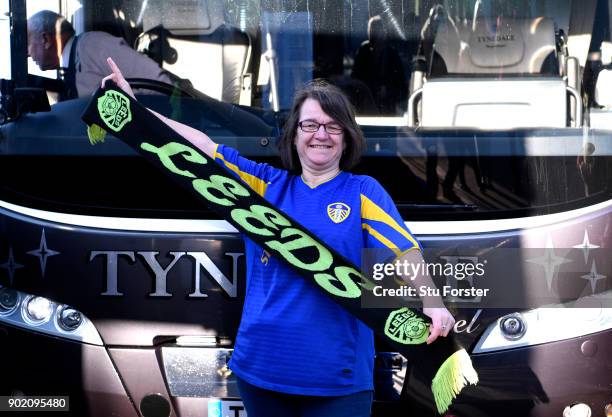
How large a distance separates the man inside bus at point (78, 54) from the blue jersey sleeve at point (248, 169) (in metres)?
0.58

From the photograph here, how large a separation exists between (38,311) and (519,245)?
59.2 inches

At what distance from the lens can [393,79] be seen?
3430 millimetres

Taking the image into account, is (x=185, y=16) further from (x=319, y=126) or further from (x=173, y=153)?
(x=319, y=126)

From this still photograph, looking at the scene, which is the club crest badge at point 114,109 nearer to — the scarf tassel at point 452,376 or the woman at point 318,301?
the woman at point 318,301

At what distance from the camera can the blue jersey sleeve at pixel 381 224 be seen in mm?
2689

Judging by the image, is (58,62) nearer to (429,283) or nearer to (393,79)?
(393,79)

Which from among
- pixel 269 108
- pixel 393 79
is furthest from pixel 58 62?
pixel 393 79

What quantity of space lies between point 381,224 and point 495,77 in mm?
976

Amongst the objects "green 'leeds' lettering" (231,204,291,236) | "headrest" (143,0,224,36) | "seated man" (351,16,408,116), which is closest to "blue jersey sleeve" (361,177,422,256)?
"green 'leeds' lettering" (231,204,291,236)

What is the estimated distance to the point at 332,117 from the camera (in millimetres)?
2709

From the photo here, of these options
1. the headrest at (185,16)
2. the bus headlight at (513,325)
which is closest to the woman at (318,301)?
the bus headlight at (513,325)

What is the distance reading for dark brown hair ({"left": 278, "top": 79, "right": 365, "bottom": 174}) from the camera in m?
2.71

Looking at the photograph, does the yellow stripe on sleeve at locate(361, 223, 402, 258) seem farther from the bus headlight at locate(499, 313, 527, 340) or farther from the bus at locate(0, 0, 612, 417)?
the bus headlight at locate(499, 313, 527, 340)

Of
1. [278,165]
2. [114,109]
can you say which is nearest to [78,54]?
[114,109]
